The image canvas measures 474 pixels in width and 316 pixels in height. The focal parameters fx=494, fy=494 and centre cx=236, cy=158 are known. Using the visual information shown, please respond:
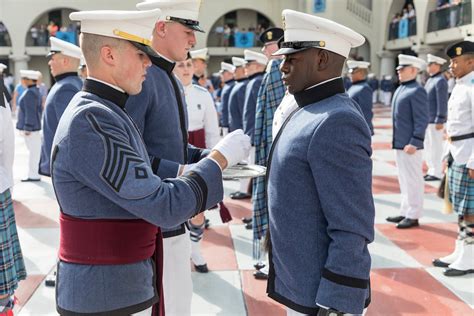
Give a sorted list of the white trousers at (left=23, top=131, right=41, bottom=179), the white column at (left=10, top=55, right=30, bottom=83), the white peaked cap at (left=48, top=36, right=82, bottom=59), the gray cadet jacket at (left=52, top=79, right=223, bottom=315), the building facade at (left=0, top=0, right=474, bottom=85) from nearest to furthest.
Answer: the gray cadet jacket at (left=52, top=79, right=223, bottom=315)
the white peaked cap at (left=48, top=36, right=82, bottom=59)
the white trousers at (left=23, top=131, right=41, bottom=179)
the building facade at (left=0, top=0, right=474, bottom=85)
the white column at (left=10, top=55, right=30, bottom=83)

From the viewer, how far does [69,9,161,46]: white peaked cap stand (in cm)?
166

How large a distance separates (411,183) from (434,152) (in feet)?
10.1

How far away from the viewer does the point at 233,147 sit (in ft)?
6.01

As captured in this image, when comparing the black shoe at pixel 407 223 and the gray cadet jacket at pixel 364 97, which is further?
the gray cadet jacket at pixel 364 97

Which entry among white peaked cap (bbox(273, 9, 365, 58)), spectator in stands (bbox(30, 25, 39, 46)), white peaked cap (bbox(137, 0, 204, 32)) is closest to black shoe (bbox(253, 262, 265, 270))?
white peaked cap (bbox(137, 0, 204, 32))

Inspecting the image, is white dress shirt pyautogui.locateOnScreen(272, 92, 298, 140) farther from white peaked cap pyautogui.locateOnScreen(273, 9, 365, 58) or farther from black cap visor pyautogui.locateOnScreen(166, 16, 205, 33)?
white peaked cap pyautogui.locateOnScreen(273, 9, 365, 58)

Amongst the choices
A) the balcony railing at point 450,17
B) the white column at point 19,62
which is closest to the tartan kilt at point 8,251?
the balcony railing at point 450,17

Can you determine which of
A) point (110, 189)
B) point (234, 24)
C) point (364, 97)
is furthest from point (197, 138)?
point (234, 24)

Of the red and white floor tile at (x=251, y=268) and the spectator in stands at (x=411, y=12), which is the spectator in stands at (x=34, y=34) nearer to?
the spectator in stands at (x=411, y=12)

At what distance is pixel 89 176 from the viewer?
156cm

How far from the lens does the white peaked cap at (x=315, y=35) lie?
5.93 feet

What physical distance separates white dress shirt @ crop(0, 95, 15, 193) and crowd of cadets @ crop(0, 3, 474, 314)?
0.04 metres

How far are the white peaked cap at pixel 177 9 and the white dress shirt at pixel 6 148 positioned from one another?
4.16 feet

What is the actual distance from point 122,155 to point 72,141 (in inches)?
6.4
